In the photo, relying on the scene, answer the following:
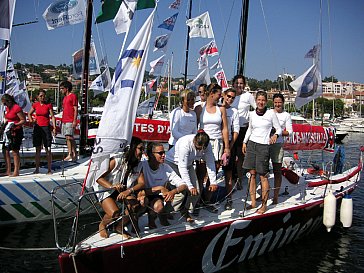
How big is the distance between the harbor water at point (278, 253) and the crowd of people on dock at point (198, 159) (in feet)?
3.06

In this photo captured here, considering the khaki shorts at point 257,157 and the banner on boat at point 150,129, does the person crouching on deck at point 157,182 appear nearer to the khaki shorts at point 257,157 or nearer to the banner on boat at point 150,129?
the khaki shorts at point 257,157

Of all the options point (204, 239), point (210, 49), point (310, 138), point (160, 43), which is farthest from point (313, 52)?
point (210, 49)

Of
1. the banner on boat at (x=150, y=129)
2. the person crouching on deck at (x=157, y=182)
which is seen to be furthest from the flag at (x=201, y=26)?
the person crouching on deck at (x=157, y=182)

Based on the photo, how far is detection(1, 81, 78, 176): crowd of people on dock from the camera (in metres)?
8.06

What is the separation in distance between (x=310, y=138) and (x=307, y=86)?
2320 millimetres

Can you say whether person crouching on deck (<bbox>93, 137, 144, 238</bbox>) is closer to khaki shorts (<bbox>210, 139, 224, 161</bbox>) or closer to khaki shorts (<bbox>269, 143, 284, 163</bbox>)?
khaki shorts (<bbox>210, 139, 224, 161</bbox>)

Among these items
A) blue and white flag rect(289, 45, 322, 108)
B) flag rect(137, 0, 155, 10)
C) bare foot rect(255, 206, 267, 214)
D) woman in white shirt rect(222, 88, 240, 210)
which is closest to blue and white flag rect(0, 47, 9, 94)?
flag rect(137, 0, 155, 10)

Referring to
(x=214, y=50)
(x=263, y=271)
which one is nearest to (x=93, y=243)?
(x=263, y=271)

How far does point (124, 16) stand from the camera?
6.00 metres

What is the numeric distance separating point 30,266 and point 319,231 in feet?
17.9

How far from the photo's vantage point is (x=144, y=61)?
534 centimetres

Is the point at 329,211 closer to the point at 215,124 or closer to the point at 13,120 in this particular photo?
the point at 215,124

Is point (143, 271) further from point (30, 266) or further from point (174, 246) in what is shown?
point (30, 266)

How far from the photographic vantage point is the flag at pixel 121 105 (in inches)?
194
